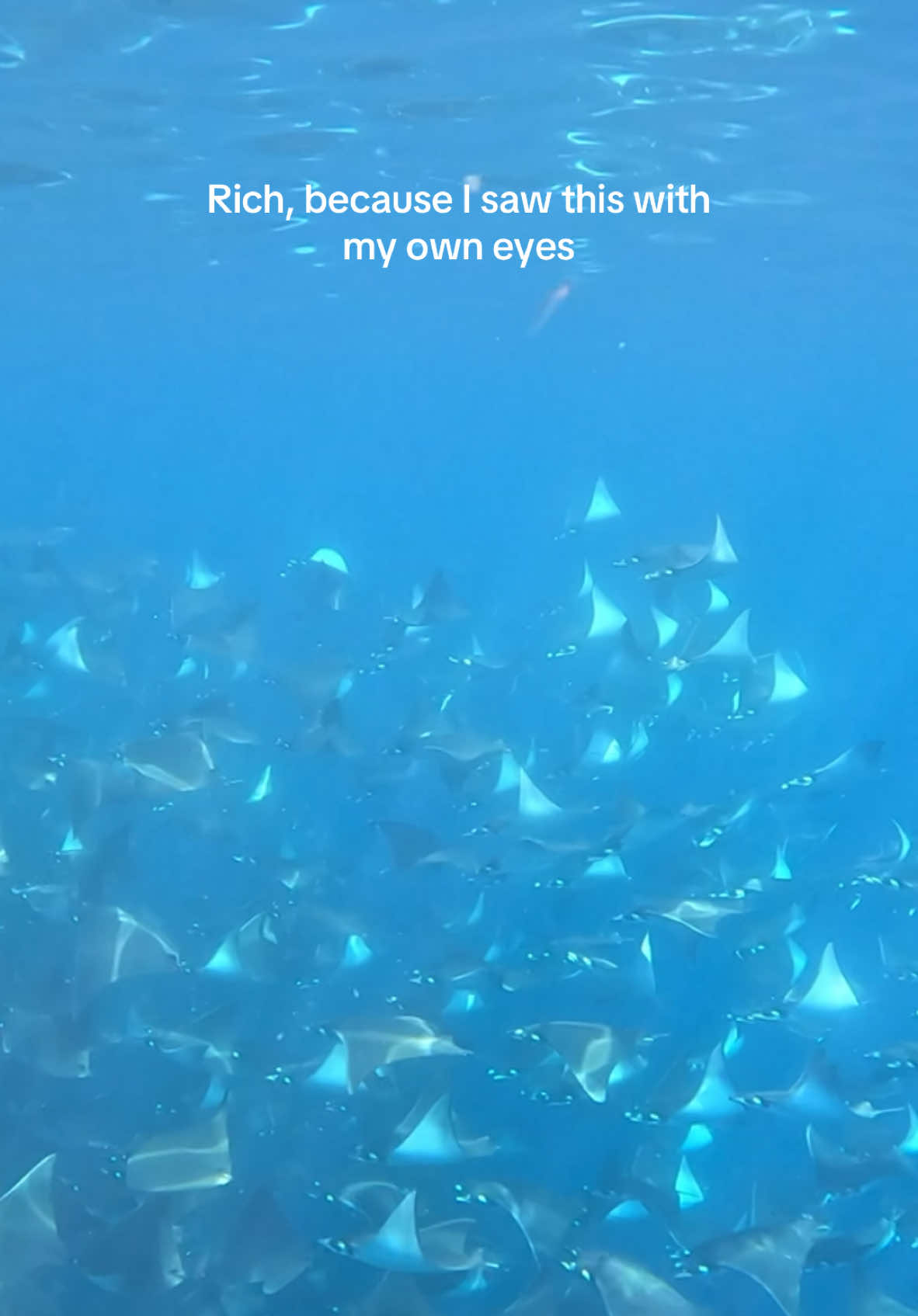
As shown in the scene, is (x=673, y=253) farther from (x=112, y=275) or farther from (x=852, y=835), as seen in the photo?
(x=852, y=835)

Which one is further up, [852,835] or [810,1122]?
[810,1122]

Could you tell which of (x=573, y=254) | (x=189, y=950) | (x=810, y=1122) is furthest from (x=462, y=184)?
(x=810, y=1122)

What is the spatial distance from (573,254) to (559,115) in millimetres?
12068

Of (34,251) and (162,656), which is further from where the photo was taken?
(34,251)

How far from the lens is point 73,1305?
568cm

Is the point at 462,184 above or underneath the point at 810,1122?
above

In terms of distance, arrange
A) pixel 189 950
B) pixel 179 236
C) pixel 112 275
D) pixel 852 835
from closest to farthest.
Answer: pixel 189 950 < pixel 852 835 < pixel 179 236 < pixel 112 275

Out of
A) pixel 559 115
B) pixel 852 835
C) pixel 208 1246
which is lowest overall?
pixel 852 835

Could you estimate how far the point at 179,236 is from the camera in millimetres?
26188

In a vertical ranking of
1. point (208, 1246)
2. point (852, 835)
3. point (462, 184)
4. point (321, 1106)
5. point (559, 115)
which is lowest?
point (852, 835)

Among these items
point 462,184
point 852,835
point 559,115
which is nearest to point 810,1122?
point 852,835

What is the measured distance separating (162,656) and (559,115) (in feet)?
33.5

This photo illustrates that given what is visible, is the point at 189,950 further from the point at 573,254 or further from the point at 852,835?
the point at 573,254

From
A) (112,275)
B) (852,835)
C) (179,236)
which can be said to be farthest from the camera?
(112,275)
